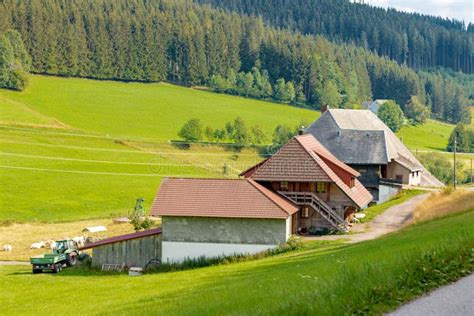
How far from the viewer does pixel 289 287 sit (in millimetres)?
18266

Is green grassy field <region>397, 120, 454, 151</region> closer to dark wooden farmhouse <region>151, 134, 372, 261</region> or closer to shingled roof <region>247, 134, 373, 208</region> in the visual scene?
shingled roof <region>247, 134, 373, 208</region>

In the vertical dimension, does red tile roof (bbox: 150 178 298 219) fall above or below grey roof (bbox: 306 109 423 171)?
below

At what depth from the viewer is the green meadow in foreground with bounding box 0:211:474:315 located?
13.5 m

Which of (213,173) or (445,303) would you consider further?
(213,173)

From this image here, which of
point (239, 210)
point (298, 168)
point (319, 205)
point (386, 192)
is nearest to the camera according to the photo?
point (239, 210)

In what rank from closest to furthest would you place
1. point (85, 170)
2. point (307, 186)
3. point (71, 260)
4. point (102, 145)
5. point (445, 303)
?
point (445, 303), point (71, 260), point (307, 186), point (85, 170), point (102, 145)

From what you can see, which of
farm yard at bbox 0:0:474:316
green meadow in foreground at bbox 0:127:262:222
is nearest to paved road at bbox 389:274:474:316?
farm yard at bbox 0:0:474:316

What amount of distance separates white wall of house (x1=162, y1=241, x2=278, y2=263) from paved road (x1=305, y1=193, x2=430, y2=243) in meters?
4.63

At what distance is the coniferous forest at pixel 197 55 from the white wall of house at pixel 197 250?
103987mm

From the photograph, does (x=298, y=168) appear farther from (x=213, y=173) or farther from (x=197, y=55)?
(x=197, y=55)

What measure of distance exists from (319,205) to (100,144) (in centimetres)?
5830

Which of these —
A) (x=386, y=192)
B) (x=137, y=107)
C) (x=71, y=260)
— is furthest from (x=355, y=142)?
(x=137, y=107)

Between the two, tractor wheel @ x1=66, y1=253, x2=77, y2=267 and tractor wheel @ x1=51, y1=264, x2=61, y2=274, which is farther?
tractor wheel @ x1=66, y1=253, x2=77, y2=267

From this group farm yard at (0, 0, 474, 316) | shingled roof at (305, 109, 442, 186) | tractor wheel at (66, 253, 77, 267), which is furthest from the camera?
shingled roof at (305, 109, 442, 186)
